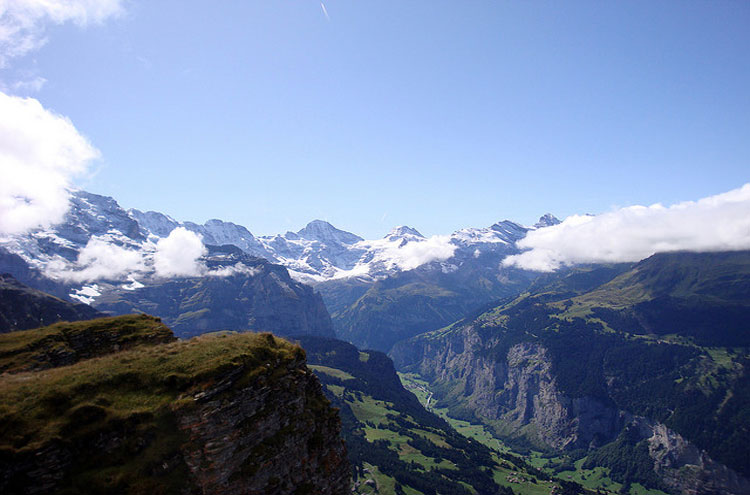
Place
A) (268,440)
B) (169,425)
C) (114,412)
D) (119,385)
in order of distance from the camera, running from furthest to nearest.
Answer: (268,440) < (119,385) < (169,425) < (114,412)

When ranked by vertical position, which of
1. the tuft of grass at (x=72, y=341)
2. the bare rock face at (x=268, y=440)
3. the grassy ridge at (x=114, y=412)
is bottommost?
the bare rock face at (x=268, y=440)

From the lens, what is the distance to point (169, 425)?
2564 centimetres

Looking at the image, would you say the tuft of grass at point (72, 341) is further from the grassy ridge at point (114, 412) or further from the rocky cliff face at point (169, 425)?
the rocky cliff face at point (169, 425)

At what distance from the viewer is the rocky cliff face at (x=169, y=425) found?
870 inches

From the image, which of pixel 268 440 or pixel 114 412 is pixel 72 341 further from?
pixel 268 440

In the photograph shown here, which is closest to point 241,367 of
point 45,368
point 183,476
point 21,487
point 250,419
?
point 250,419

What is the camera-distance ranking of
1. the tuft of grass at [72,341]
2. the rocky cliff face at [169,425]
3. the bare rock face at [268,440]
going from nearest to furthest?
Result: the rocky cliff face at [169,425] < the bare rock face at [268,440] < the tuft of grass at [72,341]

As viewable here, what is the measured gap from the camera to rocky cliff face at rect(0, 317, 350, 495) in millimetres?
22094

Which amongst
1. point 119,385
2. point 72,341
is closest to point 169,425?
point 119,385

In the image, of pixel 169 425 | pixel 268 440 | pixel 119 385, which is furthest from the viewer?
pixel 268 440

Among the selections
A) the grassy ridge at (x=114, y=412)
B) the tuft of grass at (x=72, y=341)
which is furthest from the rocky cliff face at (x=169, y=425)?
the tuft of grass at (x=72, y=341)

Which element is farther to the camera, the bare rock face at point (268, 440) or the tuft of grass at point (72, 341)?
the tuft of grass at point (72, 341)

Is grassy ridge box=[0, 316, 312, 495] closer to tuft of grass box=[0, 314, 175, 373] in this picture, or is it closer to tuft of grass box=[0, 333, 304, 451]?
tuft of grass box=[0, 333, 304, 451]

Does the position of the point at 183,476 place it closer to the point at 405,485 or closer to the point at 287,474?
the point at 287,474
